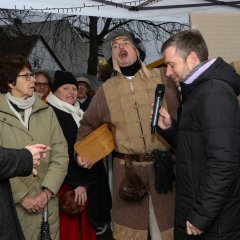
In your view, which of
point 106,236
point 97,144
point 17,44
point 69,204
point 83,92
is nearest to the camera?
point 97,144

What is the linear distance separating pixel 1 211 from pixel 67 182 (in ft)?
4.89

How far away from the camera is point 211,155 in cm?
204

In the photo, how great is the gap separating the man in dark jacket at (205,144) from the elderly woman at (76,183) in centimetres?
137

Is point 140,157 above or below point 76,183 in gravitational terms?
above

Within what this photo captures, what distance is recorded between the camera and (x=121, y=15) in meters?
3.96

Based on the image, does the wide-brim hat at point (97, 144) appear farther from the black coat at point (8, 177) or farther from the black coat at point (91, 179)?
the black coat at point (8, 177)

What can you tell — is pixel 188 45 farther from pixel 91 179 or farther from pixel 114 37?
pixel 91 179

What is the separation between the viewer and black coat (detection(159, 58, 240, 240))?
2.03 metres

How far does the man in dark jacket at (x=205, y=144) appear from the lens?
6.67 ft

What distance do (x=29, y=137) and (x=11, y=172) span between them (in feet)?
3.23

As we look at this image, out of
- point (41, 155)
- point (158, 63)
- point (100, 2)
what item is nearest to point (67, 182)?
point (41, 155)

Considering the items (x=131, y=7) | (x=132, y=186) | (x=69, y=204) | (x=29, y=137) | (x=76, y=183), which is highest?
(x=131, y=7)

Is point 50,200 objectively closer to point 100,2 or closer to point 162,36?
point 100,2

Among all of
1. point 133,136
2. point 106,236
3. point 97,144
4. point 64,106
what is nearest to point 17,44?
point 106,236
